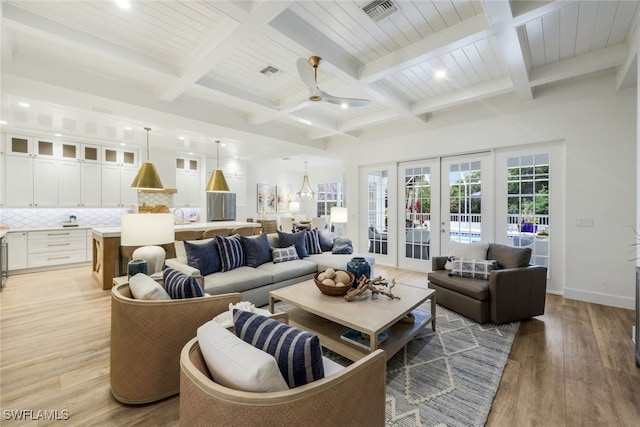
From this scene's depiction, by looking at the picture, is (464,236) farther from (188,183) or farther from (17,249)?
(17,249)

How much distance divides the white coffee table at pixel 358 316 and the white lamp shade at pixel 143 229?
3.92 ft

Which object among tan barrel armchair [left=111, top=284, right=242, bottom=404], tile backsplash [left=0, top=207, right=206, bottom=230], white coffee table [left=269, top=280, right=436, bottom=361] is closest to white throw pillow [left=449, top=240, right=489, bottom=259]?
white coffee table [left=269, top=280, right=436, bottom=361]

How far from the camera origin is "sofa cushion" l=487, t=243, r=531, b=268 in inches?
123

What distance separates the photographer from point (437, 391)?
6.37 feet

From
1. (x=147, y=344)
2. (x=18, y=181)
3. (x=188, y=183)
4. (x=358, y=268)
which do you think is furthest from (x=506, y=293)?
(x=18, y=181)

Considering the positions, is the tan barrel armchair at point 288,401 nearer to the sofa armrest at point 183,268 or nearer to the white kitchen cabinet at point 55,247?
the sofa armrest at point 183,268

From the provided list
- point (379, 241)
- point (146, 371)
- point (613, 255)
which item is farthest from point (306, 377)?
point (379, 241)

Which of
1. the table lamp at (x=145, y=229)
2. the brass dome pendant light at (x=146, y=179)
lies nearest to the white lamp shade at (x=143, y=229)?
the table lamp at (x=145, y=229)

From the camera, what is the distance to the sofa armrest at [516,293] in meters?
2.89

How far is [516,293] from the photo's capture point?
295 centimetres

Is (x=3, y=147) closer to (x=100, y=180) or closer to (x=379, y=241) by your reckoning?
(x=100, y=180)

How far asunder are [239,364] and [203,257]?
2551mm

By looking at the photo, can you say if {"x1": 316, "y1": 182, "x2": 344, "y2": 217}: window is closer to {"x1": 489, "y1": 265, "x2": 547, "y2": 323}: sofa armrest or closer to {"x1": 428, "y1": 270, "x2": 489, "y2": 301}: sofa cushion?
{"x1": 428, "y1": 270, "x2": 489, "y2": 301}: sofa cushion

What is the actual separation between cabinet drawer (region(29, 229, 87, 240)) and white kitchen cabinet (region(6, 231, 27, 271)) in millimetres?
128
